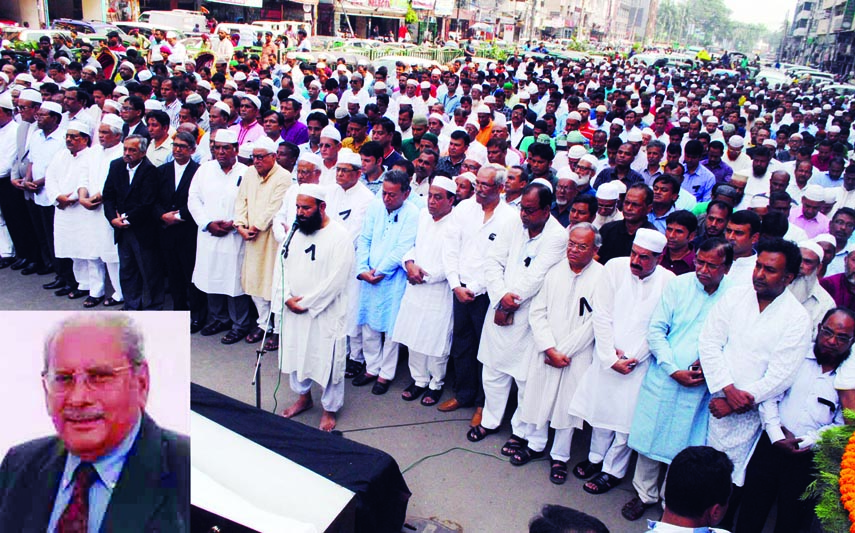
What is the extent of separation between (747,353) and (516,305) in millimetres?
1417

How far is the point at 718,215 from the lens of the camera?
456 cm

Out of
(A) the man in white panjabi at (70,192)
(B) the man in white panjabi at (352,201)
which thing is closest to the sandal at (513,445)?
(B) the man in white panjabi at (352,201)

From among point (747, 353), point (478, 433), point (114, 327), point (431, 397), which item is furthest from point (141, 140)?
point (747, 353)

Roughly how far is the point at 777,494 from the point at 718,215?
5.86 ft

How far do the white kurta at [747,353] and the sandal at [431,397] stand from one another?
85.3 inches

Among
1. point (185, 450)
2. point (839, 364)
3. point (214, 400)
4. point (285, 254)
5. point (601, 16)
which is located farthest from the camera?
point (601, 16)

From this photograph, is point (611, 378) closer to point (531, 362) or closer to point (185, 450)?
point (531, 362)

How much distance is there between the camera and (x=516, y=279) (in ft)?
14.8

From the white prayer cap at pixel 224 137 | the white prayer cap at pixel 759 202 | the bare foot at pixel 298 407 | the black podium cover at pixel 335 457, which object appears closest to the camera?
the black podium cover at pixel 335 457

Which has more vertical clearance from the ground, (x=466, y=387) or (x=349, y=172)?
(x=349, y=172)

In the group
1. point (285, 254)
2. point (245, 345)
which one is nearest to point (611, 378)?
point (285, 254)

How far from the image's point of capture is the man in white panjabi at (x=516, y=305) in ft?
14.3

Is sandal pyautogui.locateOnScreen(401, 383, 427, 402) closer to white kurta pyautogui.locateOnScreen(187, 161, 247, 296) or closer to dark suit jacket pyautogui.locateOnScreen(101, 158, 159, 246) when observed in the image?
white kurta pyautogui.locateOnScreen(187, 161, 247, 296)

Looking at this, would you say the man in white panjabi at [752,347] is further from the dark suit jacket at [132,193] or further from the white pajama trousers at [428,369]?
the dark suit jacket at [132,193]
